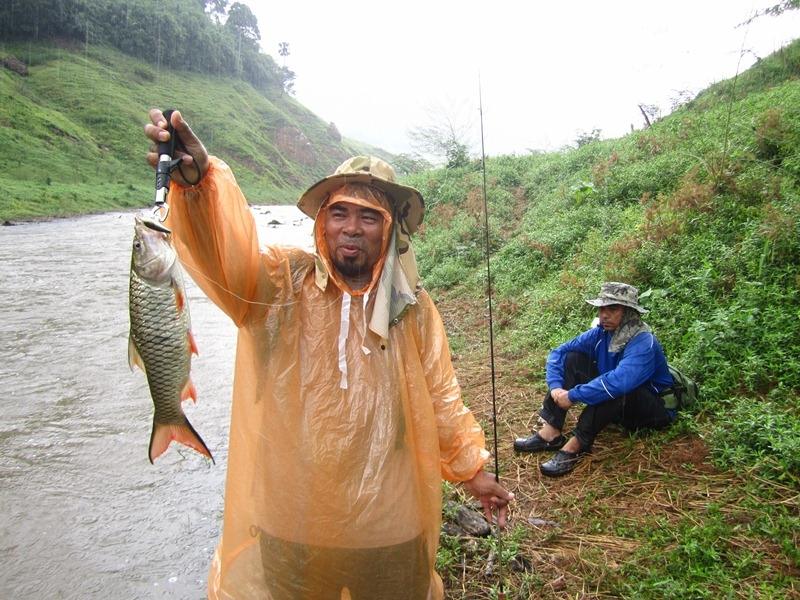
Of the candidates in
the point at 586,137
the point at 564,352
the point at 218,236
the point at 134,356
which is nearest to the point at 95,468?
the point at 134,356

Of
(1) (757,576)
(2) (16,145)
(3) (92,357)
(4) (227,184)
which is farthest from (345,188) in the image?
(2) (16,145)

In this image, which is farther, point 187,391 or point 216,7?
point 216,7

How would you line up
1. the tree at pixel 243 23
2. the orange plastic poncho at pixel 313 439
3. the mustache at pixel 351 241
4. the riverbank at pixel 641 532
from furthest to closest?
the tree at pixel 243 23 → the riverbank at pixel 641 532 → the mustache at pixel 351 241 → the orange plastic poncho at pixel 313 439

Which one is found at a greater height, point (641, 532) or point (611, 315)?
point (611, 315)

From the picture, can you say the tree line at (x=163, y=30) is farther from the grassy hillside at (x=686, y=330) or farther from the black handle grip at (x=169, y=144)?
the black handle grip at (x=169, y=144)

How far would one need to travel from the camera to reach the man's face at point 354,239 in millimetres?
1941

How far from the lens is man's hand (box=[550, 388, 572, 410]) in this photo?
379 cm

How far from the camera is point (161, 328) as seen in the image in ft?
5.11

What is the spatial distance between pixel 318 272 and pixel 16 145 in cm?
3345

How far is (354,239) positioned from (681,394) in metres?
2.99

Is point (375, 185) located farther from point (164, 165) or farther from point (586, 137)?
point (586, 137)

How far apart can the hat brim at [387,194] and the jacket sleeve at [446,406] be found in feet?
1.14

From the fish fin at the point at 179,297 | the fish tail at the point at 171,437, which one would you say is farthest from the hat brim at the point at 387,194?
the fish tail at the point at 171,437

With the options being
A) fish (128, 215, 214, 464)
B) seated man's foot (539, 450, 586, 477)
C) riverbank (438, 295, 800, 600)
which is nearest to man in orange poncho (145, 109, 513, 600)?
fish (128, 215, 214, 464)
